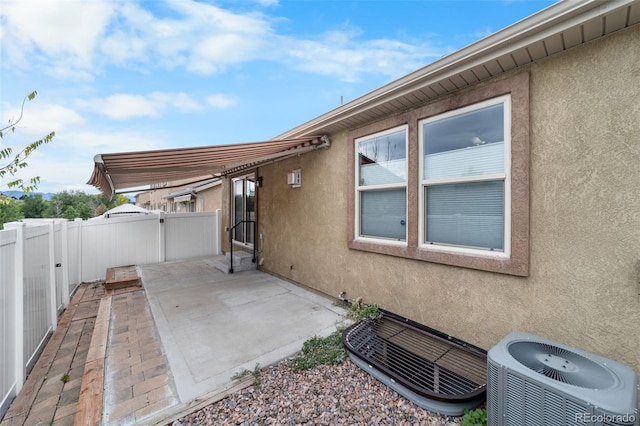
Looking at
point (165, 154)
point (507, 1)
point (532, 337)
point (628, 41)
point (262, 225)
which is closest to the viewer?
point (628, 41)

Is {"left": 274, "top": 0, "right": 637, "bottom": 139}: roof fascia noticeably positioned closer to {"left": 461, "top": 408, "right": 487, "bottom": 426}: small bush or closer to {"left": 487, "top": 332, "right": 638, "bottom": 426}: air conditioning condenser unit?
{"left": 487, "top": 332, "right": 638, "bottom": 426}: air conditioning condenser unit

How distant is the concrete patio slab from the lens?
3.63 meters

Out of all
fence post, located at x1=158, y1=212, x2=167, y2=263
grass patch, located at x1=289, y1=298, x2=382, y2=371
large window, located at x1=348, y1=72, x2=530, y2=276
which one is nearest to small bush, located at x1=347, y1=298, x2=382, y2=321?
grass patch, located at x1=289, y1=298, x2=382, y2=371

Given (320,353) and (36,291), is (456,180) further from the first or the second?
(36,291)

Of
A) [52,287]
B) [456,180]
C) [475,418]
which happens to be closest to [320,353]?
[475,418]

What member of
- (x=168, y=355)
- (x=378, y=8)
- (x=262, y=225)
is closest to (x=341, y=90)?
(x=378, y=8)

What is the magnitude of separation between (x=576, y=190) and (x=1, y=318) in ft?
21.7

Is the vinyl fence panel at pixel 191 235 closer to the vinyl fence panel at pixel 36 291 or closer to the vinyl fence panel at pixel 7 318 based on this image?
the vinyl fence panel at pixel 36 291

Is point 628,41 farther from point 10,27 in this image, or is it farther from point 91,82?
point 91,82

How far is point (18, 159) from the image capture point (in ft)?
19.4

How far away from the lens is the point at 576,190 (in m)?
2.95

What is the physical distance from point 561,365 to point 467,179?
2.34m

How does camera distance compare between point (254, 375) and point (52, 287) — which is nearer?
point (254, 375)

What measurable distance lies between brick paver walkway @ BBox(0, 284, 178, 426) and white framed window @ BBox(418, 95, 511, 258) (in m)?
4.18
